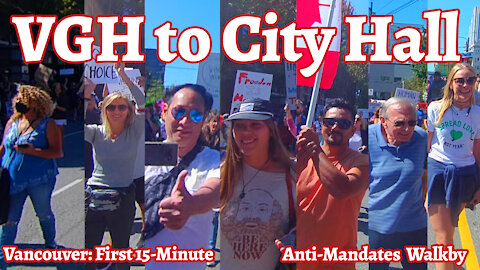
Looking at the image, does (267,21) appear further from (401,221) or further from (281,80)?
(401,221)

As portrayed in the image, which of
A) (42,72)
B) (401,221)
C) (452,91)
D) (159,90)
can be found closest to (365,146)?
(401,221)

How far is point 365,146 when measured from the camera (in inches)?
106

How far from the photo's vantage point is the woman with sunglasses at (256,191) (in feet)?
8.63

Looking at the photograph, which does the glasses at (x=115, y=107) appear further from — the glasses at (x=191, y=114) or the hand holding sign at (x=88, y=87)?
the glasses at (x=191, y=114)

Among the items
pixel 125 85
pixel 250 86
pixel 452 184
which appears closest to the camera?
pixel 250 86

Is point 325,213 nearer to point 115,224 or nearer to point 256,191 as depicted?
point 256,191

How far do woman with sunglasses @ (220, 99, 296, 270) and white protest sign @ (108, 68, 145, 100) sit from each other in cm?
62

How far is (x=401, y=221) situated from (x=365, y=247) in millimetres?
271

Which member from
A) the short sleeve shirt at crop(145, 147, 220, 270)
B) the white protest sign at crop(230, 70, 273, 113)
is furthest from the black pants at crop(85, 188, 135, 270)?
the white protest sign at crop(230, 70, 273, 113)

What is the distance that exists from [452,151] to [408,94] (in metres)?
0.59

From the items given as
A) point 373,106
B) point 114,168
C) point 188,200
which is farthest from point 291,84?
point 114,168

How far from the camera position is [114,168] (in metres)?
2.74

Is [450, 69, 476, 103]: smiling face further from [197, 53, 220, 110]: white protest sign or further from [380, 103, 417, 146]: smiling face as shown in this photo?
[197, 53, 220, 110]: white protest sign

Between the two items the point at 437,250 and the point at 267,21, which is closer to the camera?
the point at 267,21
